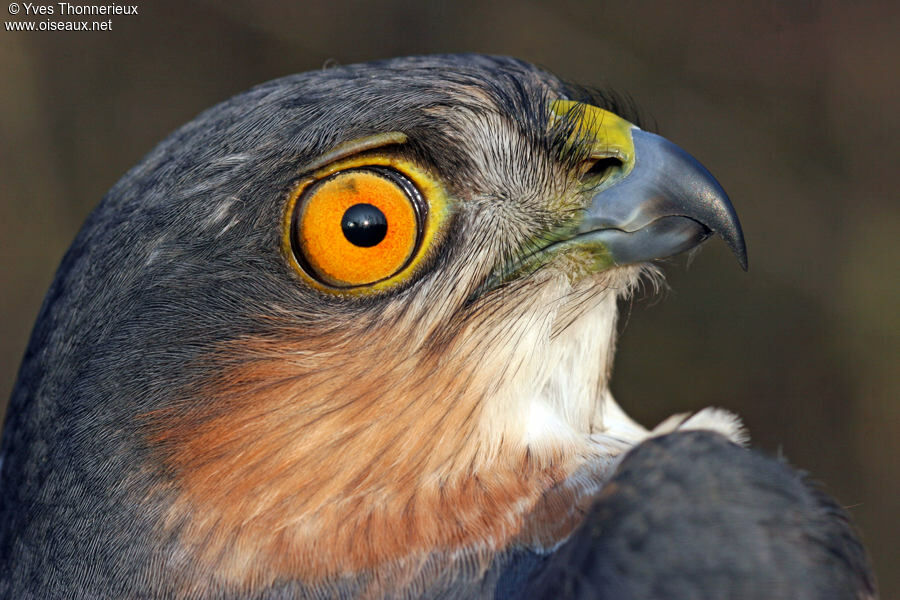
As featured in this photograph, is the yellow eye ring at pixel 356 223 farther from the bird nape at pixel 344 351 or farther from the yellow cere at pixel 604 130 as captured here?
the yellow cere at pixel 604 130

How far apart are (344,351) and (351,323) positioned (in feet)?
0.28

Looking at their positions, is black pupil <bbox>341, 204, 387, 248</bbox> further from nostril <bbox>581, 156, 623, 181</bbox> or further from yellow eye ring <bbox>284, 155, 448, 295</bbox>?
nostril <bbox>581, 156, 623, 181</bbox>

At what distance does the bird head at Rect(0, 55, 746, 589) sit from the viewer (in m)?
2.61

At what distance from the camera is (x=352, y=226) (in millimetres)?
2654

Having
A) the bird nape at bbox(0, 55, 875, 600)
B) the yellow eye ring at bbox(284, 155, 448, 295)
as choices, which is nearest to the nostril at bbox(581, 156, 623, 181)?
the bird nape at bbox(0, 55, 875, 600)

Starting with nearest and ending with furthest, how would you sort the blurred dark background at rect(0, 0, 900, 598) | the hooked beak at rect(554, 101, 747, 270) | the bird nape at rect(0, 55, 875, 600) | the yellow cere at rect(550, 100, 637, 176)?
1. the bird nape at rect(0, 55, 875, 600)
2. the hooked beak at rect(554, 101, 747, 270)
3. the yellow cere at rect(550, 100, 637, 176)
4. the blurred dark background at rect(0, 0, 900, 598)

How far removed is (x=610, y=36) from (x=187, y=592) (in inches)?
275

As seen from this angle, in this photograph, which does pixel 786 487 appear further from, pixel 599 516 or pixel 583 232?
pixel 583 232

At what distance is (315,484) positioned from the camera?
2.63 metres

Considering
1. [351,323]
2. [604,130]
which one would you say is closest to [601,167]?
[604,130]

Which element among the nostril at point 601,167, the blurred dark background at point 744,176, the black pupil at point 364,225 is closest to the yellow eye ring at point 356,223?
the black pupil at point 364,225

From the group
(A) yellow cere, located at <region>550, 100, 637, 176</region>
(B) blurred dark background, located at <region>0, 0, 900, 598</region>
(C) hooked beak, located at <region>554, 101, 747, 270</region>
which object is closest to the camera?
(C) hooked beak, located at <region>554, 101, 747, 270</region>

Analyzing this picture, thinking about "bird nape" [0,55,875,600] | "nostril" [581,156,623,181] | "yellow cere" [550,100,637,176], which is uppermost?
"yellow cere" [550,100,637,176]

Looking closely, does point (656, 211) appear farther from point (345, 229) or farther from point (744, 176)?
point (744, 176)
